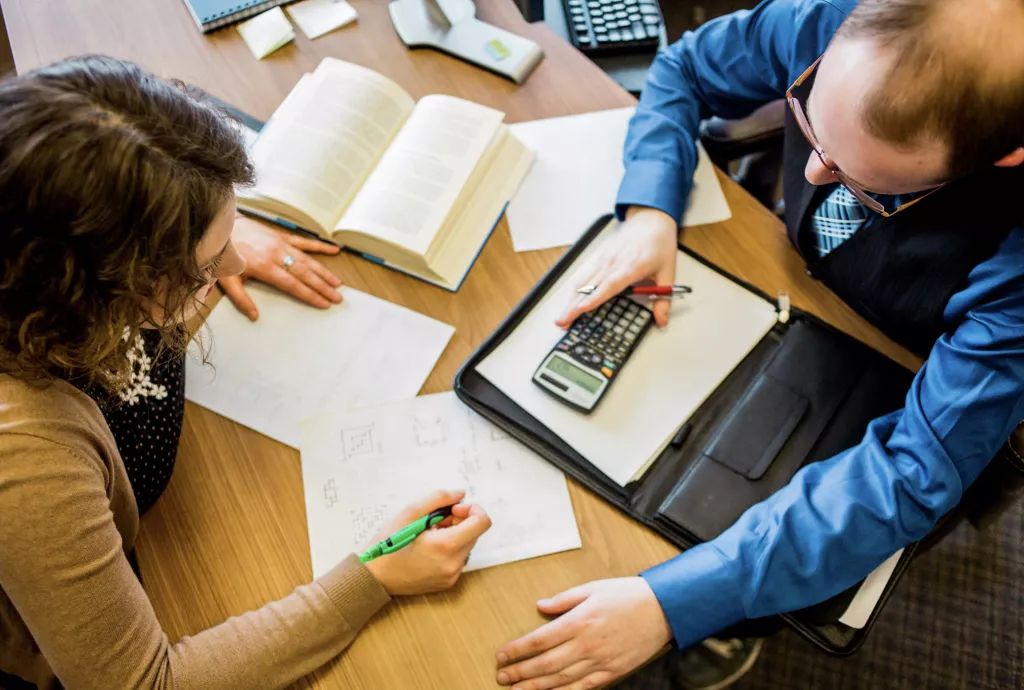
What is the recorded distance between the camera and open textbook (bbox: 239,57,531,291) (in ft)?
3.09

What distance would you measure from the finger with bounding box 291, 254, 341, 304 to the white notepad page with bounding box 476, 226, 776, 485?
229 mm

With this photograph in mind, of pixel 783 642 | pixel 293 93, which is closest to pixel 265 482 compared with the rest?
pixel 293 93

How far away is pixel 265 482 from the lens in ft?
2.71

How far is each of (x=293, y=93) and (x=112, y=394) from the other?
1.73ft

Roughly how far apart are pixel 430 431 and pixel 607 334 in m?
0.25

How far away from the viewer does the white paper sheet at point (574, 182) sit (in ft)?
3.27

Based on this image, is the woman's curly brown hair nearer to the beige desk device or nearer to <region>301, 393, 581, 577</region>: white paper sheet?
<region>301, 393, 581, 577</region>: white paper sheet

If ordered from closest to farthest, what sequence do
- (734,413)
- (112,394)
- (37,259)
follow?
1. (37,259)
2. (112,394)
3. (734,413)

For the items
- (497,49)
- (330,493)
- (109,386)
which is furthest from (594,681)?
(497,49)

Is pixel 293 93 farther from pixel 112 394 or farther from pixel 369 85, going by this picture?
pixel 112 394

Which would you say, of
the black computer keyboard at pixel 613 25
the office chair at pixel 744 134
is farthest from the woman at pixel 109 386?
the black computer keyboard at pixel 613 25

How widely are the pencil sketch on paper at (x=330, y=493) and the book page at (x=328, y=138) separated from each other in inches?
13.6

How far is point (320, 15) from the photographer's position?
1.16 metres

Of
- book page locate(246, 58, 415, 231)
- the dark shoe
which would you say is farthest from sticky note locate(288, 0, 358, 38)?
the dark shoe
